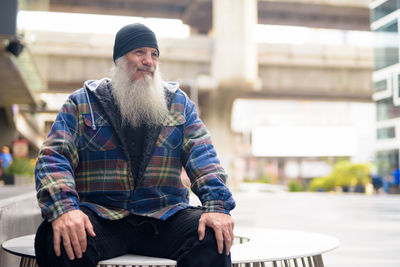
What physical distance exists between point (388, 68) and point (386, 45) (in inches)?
65.1

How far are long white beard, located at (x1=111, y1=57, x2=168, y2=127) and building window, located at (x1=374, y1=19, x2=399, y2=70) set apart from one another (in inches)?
1071

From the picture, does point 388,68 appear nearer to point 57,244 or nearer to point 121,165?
point 121,165

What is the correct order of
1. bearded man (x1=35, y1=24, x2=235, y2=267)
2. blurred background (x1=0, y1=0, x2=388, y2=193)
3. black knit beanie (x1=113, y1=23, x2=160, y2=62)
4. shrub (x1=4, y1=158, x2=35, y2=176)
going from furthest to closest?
blurred background (x1=0, y1=0, x2=388, y2=193)
shrub (x1=4, y1=158, x2=35, y2=176)
black knit beanie (x1=113, y1=23, x2=160, y2=62)
bearded man (x1=35, y1=24, x2=235, y2=267)

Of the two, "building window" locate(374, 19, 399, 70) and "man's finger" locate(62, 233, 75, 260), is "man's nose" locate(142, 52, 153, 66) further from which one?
"building window" locate(374, 19, 399, 70)

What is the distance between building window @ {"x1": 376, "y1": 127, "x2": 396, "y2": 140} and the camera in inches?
1161

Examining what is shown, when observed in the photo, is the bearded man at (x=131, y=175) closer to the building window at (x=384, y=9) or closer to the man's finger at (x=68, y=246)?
the man's finger at (x=68, y=246)

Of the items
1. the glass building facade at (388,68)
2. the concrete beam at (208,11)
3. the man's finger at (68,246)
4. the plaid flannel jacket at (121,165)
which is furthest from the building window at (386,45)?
the man's finger at (68,246)

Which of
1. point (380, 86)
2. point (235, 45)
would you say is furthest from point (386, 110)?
point (235, 45)

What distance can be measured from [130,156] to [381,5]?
1128 inches

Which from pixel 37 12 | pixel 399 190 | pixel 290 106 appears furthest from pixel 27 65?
pixel 290 106

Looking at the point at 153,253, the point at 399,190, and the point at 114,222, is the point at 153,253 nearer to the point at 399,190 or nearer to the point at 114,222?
the point at 114,222

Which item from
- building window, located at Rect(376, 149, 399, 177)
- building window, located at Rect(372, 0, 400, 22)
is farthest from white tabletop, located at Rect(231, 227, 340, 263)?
building window, located at Rect(376, 149, 399, 177)

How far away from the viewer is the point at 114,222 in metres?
2.51

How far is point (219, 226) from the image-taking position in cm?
231
